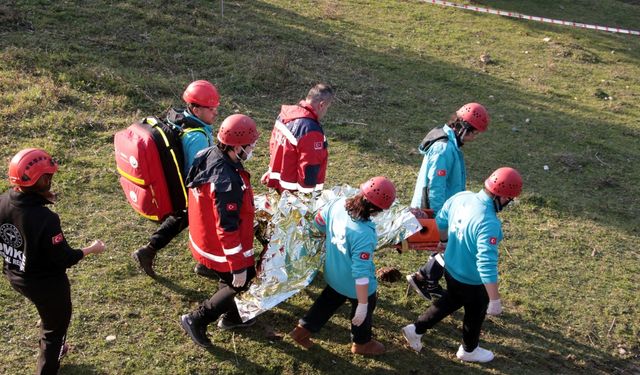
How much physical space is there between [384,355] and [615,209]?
4573mm

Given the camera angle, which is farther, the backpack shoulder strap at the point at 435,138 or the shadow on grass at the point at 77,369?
the backpack shoulder strap at the point at 435,138

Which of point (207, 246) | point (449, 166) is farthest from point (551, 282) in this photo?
point (207, 246)

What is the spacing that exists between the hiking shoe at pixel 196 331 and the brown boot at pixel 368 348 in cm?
117

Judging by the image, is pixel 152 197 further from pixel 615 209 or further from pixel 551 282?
pixel 615 209

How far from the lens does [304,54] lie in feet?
40.1

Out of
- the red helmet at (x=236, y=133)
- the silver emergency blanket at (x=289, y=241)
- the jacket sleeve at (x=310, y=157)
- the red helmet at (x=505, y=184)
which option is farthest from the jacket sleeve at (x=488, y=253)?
the red helmet at (x=236, y=133)

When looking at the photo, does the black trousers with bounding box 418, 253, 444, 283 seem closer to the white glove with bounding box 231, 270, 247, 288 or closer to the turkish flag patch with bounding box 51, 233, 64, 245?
the white glove with bounding box 231, 270, 247, 288

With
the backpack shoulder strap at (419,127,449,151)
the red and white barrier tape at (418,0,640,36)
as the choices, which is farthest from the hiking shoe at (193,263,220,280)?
the red and white barrier tape at (418,0,640,36)

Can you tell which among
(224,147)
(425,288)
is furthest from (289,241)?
(425,288)

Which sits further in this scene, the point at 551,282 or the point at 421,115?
the point at 421,115

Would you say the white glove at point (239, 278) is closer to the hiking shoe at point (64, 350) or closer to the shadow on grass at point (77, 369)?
the shadow on grass at point (77, 369)

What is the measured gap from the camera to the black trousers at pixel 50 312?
416cm

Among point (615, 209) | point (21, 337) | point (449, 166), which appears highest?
point (449, 166)

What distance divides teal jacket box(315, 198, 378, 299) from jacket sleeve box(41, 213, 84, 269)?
1.79 m
